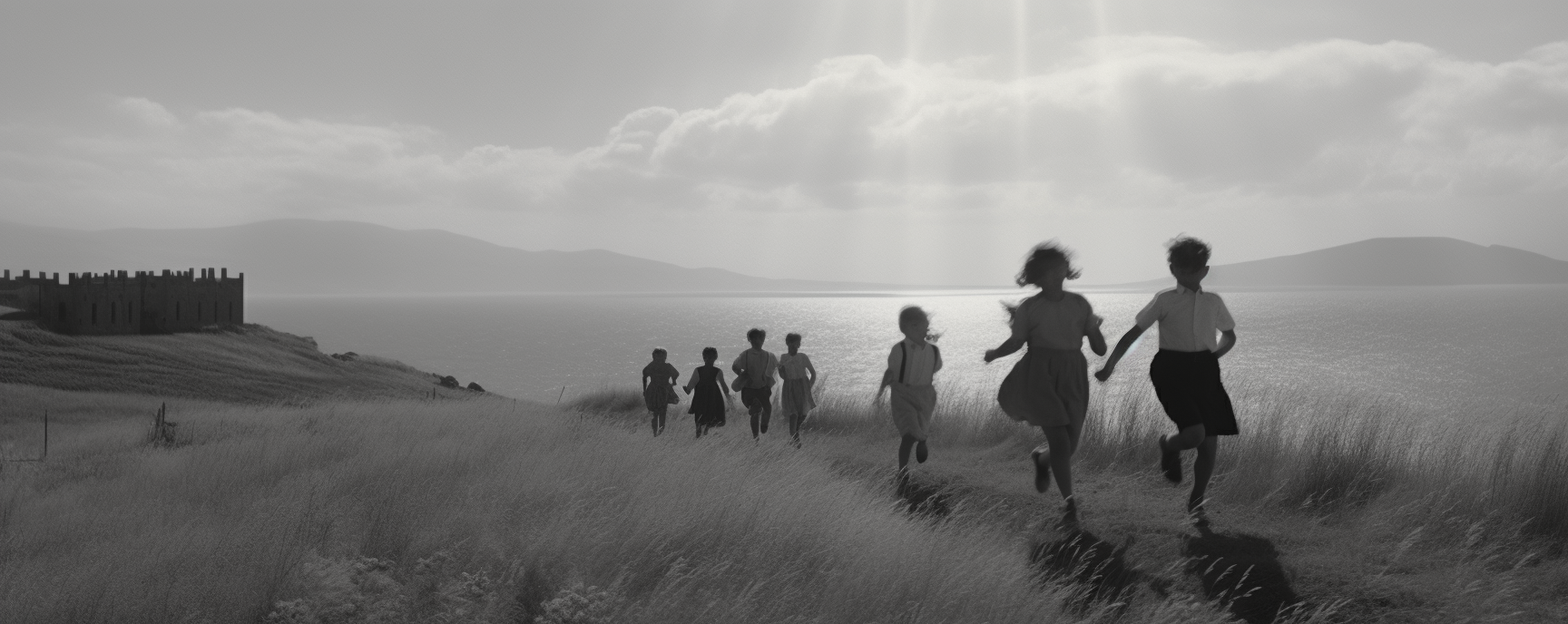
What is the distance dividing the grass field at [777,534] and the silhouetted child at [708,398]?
176 cm

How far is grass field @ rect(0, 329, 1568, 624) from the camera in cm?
455

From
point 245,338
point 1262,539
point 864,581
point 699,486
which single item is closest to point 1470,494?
point 1262,539

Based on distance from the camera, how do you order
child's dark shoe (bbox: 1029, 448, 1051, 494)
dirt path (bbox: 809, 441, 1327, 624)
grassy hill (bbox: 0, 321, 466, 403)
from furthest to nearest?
1. grassy hill (bbox: 0, 321, 466, 403)
2. child's dark shoe (bbox: 1029, 448, 1051, 494)
3. dirt path (bbox: 809, 441, 1327, 624)

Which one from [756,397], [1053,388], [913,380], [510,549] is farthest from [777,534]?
[756,397]

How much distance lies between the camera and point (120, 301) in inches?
1708

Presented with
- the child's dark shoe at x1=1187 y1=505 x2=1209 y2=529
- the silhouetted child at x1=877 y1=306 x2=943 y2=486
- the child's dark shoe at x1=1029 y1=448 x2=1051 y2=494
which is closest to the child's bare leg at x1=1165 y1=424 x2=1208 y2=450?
the child's dark shoe at x1=1187 y1=505 x2=1209 y2=529

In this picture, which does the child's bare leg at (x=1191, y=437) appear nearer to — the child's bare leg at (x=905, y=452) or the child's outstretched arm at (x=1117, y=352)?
the child's outstretched arm at (x=1117, y=352)

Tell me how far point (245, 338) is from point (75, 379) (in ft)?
40.4

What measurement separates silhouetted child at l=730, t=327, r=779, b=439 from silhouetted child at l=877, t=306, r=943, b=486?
3153mm

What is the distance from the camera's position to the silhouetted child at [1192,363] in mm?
6230

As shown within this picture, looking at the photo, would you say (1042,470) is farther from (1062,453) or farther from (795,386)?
(795,386)

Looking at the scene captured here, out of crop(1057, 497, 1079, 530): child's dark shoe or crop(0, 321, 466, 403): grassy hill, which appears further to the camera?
crop(0, 321, 466, 403): grassy hill

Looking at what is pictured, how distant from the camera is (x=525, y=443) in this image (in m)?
9.10

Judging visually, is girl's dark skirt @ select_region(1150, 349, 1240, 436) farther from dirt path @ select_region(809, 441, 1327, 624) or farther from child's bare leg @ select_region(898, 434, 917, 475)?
child's bare leg @ select_region(898, 434, 917, 475)
